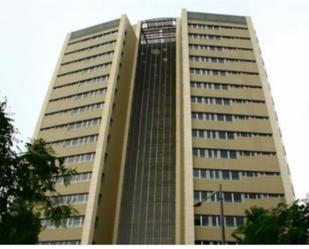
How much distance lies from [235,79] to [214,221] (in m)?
26.6

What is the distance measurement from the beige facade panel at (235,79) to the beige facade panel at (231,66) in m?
1.59

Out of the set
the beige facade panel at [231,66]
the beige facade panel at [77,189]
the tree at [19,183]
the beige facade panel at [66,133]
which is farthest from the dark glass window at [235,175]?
the tree at [19,183]

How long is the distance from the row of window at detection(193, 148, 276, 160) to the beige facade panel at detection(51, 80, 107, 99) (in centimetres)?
2140

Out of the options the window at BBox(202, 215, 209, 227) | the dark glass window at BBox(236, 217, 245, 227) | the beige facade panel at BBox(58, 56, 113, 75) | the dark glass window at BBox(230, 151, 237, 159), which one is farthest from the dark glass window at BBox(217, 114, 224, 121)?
the beige facade panel at BBox(58, 56, 113, 75)

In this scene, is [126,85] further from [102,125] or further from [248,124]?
[248,124]

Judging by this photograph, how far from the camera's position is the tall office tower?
51.8 metres

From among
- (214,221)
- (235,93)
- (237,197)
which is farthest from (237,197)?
(235,93)

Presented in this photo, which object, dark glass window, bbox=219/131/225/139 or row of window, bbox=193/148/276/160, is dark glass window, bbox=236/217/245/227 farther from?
dark glass window, bbox=219/131/225/139

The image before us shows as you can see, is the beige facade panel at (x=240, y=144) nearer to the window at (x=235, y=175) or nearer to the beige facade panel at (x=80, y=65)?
the window at (x=235, y=175)

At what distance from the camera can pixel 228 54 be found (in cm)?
6919

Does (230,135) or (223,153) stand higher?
(230,135)

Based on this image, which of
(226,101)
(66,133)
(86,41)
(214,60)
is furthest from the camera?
(86,41)

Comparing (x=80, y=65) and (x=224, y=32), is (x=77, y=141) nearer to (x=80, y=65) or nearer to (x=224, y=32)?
(x=80, y=65)

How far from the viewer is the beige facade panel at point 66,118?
2485 inches
